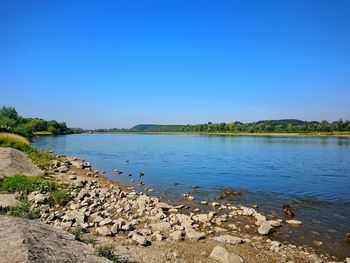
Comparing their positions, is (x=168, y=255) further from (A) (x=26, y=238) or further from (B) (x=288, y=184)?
(B) (x=288, y=184)

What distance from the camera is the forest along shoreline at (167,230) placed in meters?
11.7

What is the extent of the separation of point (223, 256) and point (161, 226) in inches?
171

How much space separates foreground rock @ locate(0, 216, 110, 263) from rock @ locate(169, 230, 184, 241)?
417 centimetres

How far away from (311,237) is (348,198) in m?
11.4

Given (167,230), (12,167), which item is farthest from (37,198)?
(12,167)

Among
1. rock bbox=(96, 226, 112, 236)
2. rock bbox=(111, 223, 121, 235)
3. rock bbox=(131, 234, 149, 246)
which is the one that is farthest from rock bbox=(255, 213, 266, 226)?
rock bbox=(96, 226, 112, 236)

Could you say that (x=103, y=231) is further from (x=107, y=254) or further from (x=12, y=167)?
(x=12, y=167)

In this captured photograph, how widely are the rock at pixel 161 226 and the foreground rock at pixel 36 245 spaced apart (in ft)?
15.9

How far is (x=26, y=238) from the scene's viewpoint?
8.40 m

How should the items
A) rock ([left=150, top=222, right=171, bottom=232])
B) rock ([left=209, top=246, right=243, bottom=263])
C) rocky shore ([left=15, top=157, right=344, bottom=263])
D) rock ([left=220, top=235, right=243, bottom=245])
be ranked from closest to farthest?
rock ([left=209, top=246, right=243, bottom=263]) → rocky shore ([left=15, top=157, right=344, bottom=263]) → rock ([left=220, top=235, right=243, bottom=245]) → rock ([left=150, top=222, right=171, bottom=232])

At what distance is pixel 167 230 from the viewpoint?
1448cm

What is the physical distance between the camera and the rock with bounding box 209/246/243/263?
1111 cm

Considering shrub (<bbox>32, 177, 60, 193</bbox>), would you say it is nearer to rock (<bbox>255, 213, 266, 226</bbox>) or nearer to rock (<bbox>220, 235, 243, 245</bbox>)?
rock (<bbox>220, 235, 243, 245</bbox>)

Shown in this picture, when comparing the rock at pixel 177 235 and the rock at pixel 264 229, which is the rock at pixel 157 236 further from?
the rock at pixel 264 229
